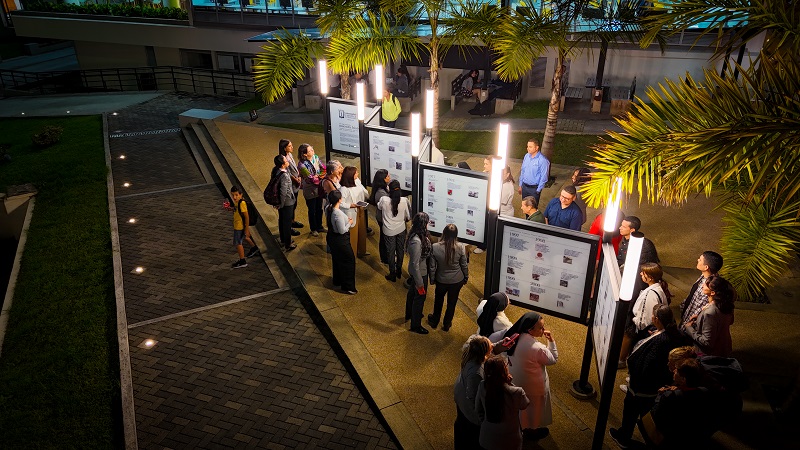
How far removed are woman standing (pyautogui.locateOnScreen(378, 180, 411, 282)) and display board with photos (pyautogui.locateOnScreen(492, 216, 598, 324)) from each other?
216 cm

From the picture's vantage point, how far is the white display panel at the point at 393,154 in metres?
11.0

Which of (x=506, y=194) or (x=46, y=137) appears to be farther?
(x=46, y=137)

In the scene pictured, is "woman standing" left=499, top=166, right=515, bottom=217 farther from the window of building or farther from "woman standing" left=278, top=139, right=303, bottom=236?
the window of building

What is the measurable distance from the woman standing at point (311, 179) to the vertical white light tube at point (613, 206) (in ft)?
18.6

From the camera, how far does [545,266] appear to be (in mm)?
7266

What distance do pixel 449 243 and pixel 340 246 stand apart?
2.06 meters

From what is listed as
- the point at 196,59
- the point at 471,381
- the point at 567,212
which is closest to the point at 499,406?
the point at 471,381

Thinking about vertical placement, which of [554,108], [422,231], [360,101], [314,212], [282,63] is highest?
[282,63]

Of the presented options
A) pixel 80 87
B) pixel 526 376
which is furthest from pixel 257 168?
pixel 80 87

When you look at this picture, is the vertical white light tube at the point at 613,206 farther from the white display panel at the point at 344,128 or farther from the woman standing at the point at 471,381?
the white display panel at the point at 344,128

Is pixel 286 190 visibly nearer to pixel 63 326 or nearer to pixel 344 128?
pixel 344 128

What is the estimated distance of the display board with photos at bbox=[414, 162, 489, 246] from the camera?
9.19 m

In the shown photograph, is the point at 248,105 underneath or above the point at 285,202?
underneath

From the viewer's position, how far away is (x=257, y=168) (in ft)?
48.3
